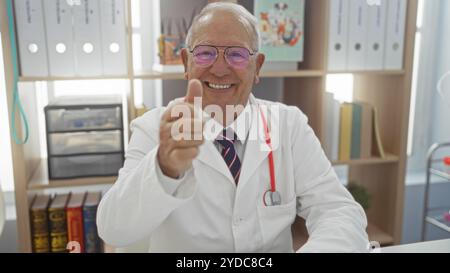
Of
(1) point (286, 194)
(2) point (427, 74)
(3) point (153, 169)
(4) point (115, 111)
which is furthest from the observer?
(2) point (427, 74)

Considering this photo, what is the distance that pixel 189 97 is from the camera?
716 mm

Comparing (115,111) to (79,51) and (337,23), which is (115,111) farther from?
(337,23)

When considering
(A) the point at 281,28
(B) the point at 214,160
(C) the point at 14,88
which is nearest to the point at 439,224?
(A) the point at 281,28

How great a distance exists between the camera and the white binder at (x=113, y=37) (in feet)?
5.17

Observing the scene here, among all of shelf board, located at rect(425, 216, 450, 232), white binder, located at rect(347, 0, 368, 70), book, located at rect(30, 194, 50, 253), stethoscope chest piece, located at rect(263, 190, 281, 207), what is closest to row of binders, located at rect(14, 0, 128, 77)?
book, located at rect(30, 194, 50, 253)

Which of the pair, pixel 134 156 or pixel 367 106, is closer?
pixel 134 156

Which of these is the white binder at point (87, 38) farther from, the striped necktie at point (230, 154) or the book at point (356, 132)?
the book at point (356, 132)

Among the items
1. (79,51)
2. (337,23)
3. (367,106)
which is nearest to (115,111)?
(79,51)

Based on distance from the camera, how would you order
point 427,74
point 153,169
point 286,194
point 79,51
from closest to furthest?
point 153,169 → point 286,194 → point 79,51 → point 427,74

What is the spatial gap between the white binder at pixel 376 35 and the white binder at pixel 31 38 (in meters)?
1.27

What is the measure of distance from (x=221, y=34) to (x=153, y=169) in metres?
0.41

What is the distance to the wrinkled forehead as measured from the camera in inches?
40.1

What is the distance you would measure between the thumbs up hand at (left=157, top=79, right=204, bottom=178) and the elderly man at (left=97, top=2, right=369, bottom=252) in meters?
0.21

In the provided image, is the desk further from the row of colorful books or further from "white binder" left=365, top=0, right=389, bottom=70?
the row of colorful books
